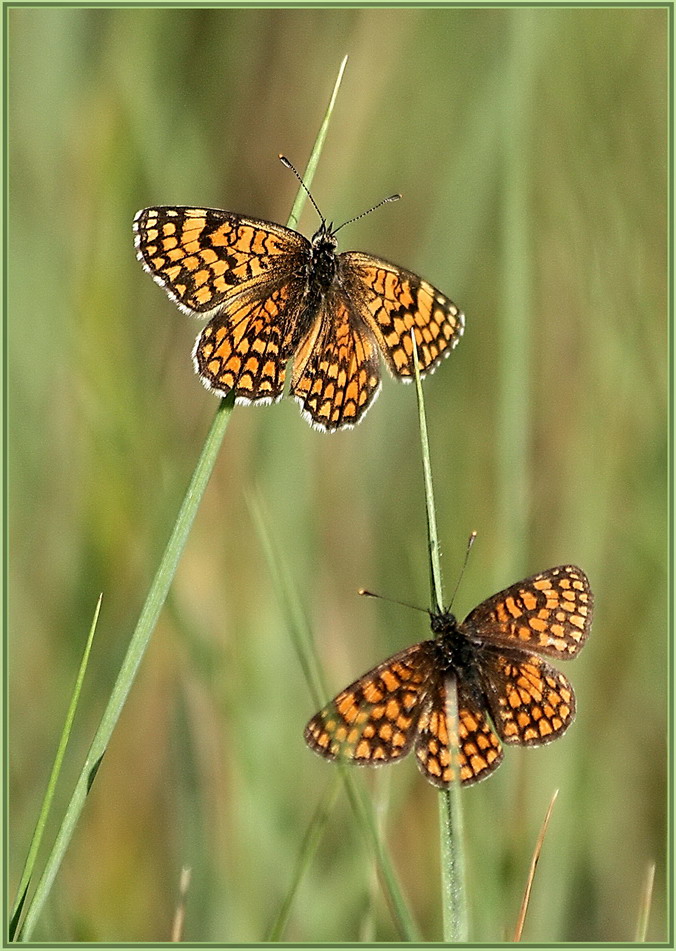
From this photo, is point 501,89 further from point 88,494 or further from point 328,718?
point 328,718

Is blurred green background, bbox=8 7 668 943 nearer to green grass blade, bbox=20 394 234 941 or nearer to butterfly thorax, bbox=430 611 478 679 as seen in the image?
butterfly thorax, bbox=430 611 478 679

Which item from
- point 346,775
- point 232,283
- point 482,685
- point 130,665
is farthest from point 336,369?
point 346,775

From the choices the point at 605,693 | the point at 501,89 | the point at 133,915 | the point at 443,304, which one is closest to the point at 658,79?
the point at 501,89

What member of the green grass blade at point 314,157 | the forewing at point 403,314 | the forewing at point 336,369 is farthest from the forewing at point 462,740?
the green grass blade at point 314,157

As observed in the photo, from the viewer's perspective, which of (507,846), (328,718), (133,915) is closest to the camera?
(328,718)

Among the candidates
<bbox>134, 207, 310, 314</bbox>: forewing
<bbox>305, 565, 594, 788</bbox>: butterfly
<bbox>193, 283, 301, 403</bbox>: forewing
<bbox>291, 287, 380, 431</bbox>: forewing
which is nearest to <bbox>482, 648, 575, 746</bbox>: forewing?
<bbox>305, 565, 594, 788</bbox>: butterfly

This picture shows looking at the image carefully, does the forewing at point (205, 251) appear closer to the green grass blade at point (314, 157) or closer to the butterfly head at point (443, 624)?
the green grass blade at point (314, 157)
